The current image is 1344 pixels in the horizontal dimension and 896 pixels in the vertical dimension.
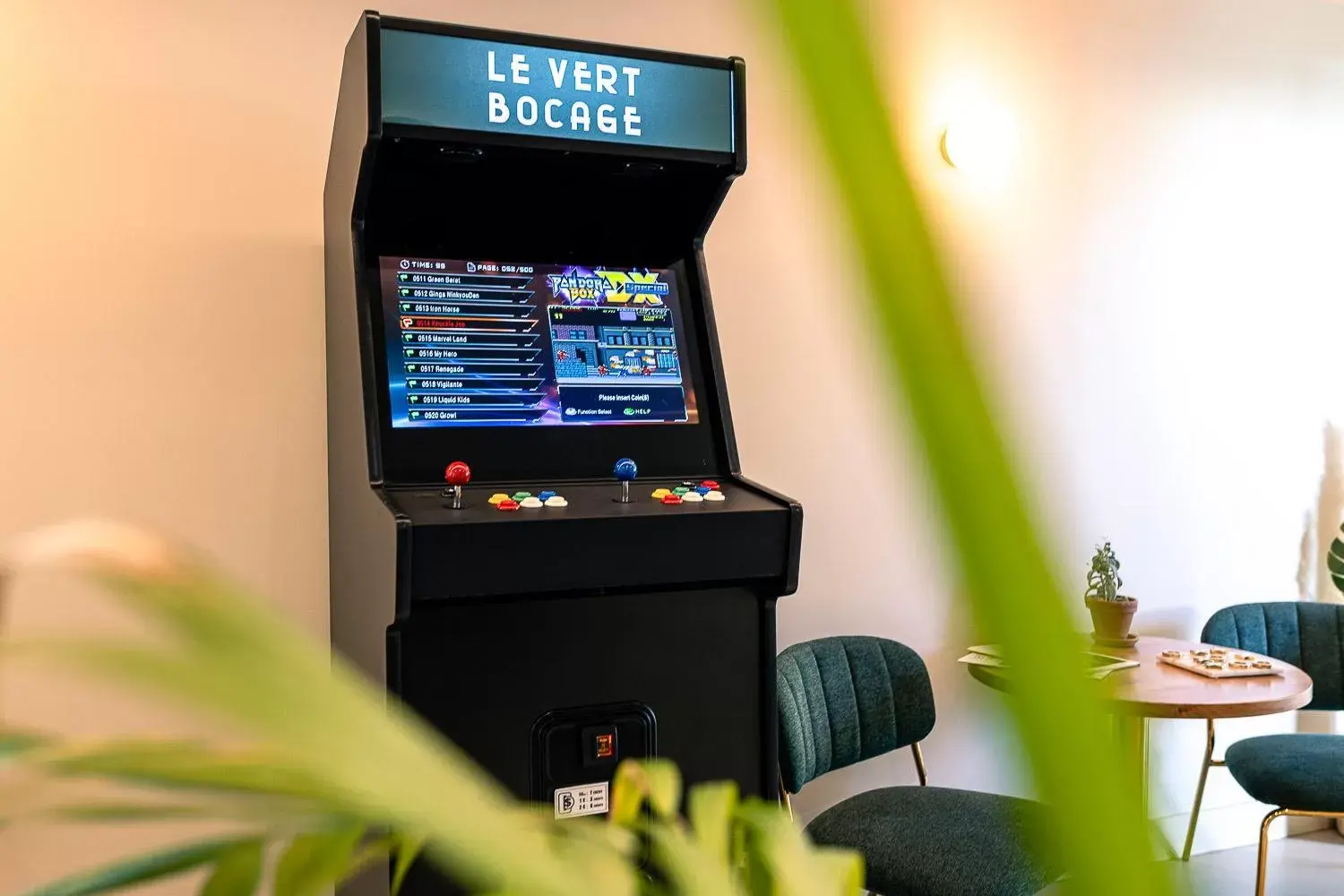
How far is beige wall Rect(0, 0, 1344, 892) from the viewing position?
2.38 m

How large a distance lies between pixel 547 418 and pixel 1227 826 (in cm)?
290

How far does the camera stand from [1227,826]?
3.77m

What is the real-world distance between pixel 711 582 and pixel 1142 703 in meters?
1.05

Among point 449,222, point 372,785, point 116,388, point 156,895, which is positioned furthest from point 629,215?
point 372,785

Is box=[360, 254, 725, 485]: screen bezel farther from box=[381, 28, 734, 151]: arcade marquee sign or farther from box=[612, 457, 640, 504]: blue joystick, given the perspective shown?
box=[381, 28, 734, 151]: arcade marquee sign

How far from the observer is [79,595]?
241 centimetres

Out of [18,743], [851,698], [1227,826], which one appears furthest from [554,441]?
[1227,826]

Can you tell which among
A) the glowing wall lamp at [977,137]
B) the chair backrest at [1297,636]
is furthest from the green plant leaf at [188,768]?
the chair backrest at [1297,636]

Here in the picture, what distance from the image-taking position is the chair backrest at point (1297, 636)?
10.6 feet

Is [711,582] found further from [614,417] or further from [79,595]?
[79,595]

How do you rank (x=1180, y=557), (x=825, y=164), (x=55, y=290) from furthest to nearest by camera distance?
1. (x=1180, y=557)
2. (x=55, y=290)
3. (x=825, y=164)

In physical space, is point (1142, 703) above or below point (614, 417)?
below

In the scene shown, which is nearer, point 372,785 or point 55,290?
point 372,785

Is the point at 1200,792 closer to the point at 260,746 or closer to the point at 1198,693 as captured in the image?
the point at 1198,693
